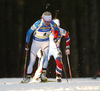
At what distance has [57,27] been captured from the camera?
37.7ft

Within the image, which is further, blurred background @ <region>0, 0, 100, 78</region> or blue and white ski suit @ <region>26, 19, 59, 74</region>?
blurred background @ <region>0, 0, 100, 78</region>

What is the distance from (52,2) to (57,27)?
25.4 ft

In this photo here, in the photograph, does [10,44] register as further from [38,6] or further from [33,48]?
[33,48]

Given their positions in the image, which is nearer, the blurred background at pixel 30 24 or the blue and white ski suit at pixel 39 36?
the blue and white ski suit at pixel 39 36

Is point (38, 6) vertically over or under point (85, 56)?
over

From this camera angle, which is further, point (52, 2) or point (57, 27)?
point (52, 2)

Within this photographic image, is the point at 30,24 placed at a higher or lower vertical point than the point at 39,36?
higher

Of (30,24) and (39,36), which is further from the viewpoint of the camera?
(30,24)

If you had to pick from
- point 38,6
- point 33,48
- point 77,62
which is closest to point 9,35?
point 38,6

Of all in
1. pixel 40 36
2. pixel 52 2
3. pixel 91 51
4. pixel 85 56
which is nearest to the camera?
pixel 40 36

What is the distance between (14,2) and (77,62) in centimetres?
411

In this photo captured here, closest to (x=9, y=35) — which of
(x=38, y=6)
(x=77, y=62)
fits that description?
(x=38, y=6)

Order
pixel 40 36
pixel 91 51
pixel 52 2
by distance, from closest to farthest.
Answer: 1. pixel 40 36
2. pixel 52 2
3. pixel 91 51

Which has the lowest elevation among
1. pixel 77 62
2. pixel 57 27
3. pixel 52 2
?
pixel 77 62
